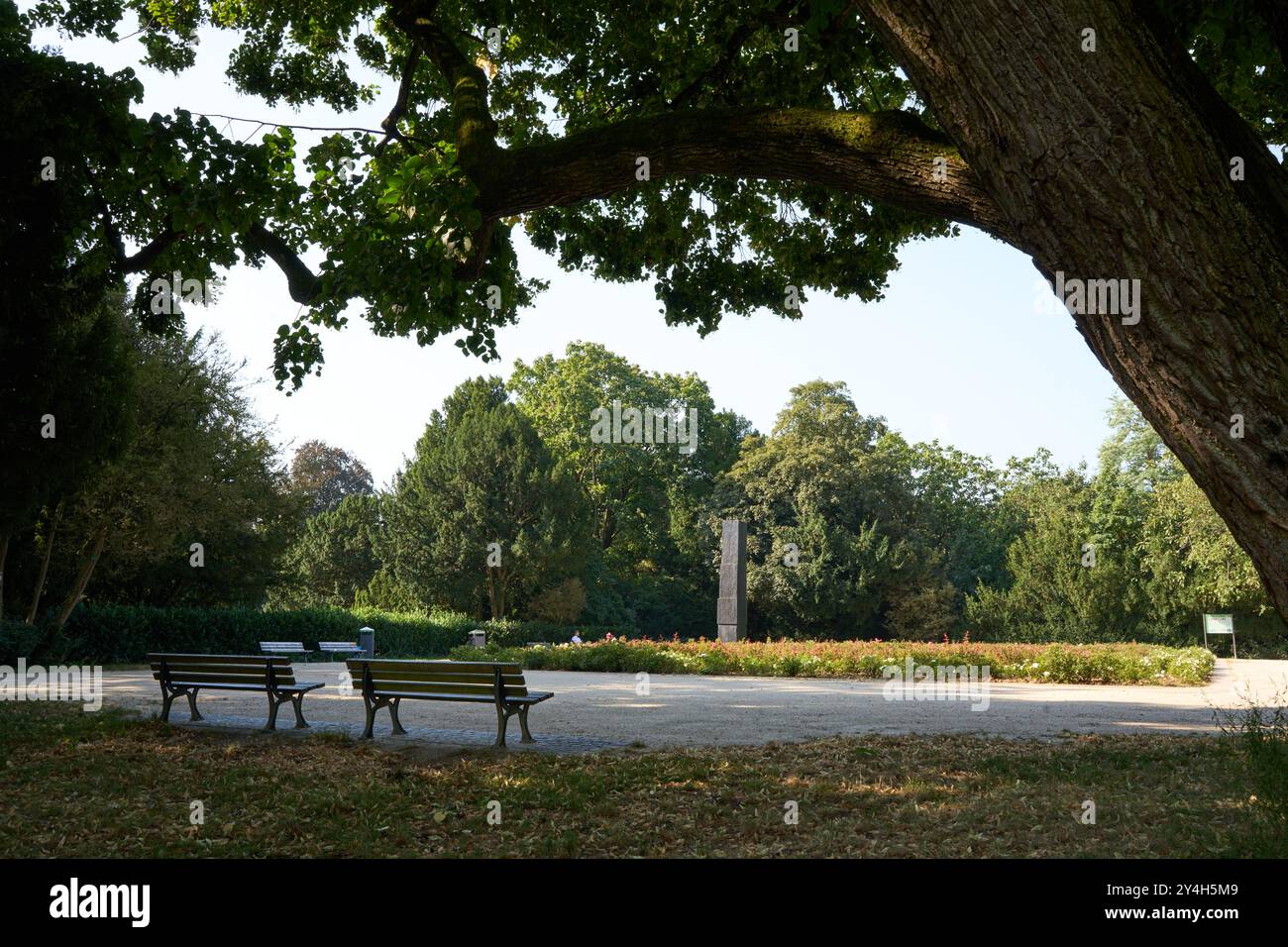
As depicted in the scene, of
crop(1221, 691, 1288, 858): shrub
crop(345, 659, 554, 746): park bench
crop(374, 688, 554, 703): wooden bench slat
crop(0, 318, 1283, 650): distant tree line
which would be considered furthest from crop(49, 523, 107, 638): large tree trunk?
crop(1221, 691, 1288, 858): shrub

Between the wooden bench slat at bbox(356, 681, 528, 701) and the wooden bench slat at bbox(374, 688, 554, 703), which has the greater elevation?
the wooden bench slat at bbox(356, 681, 528, 701)

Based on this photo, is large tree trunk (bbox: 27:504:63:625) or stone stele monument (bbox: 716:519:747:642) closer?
large tree trunk (bbox: 27:504:63:625)

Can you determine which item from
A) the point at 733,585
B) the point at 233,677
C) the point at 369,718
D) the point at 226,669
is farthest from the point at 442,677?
the point at 733,585

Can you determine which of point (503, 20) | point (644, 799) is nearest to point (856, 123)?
point (644, 799)

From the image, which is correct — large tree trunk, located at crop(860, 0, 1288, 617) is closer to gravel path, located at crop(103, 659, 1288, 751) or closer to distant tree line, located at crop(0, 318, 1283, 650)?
gravel path, located at crop(103, 659, 1288, 751)

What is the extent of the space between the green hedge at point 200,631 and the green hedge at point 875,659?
17.9ft

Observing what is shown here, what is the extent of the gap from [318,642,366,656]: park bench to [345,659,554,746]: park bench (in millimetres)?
16222

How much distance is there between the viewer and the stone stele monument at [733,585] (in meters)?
25.7

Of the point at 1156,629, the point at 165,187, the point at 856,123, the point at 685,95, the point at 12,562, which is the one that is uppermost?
the point at 685,95

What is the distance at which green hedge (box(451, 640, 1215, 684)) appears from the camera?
18453 mm

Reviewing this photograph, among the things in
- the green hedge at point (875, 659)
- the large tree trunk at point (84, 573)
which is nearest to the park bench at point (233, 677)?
the large tree trunk at point (84, 573)

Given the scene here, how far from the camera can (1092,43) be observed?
3.10 m
